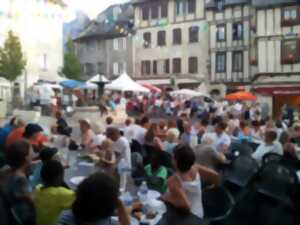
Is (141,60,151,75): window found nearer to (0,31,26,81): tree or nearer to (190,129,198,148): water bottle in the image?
(0,31,26,81): tree

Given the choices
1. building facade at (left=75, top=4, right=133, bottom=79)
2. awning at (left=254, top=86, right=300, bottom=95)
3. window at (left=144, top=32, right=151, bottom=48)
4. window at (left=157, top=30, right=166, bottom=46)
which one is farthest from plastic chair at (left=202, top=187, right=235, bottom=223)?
building facade at (left=75, top=4, right=133, bottom=79)

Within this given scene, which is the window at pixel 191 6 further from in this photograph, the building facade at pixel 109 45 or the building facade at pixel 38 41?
the building facade at pixel 38 41

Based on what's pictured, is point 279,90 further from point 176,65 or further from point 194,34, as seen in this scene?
point 176,65

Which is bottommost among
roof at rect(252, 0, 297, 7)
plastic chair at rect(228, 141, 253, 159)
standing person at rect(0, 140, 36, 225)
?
plastic chair at rect(228, 141, 253, 159)

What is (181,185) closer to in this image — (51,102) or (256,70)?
(51,102)

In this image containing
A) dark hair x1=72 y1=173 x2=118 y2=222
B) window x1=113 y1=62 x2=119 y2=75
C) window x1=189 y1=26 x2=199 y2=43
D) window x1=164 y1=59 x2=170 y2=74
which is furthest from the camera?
window x1=113 y1=62 x2=119 y2=75

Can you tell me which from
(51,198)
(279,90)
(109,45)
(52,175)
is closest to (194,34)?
(109,45)

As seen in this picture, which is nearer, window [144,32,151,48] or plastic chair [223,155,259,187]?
plastic chair [223,155,259,187]

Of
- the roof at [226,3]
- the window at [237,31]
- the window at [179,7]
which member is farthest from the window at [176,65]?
the window at [237,31]

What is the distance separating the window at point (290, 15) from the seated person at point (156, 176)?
32.4 meters

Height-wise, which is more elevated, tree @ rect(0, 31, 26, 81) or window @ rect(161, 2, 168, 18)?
window @ rect(161, 2, 168, 18)

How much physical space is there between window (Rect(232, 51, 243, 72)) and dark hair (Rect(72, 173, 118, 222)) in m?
40.1

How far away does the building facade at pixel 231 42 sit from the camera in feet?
138

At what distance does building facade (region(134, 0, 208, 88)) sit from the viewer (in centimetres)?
4581
